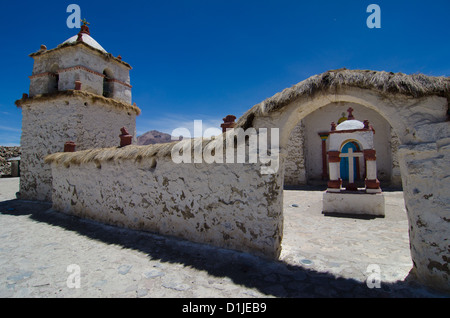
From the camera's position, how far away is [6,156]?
21.1 metres

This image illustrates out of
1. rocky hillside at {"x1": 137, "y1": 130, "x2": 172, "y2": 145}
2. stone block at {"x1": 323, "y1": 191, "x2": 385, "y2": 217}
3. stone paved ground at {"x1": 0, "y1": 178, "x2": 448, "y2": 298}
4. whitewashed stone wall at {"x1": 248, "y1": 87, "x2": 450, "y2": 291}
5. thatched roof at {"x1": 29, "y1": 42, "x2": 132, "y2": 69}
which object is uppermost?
rocky hillside at {"x1": 137, "y1": 130, "x2": 172, "y2": 145}

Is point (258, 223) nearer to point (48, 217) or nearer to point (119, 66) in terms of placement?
point (48, 217)

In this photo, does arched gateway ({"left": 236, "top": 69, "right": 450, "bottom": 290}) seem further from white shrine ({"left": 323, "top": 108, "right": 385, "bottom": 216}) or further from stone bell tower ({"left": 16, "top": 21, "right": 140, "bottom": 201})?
stone bell tower ({"left": 16, "top": 21, "right": 140, "bottom": 201})

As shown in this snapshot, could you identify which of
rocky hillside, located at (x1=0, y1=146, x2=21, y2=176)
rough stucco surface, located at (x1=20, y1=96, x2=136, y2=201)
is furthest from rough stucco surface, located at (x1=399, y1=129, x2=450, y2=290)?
rocky hillside, located at (x1=0, y1=146, x2=21, y2=176)

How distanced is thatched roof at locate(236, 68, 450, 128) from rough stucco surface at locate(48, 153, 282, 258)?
0.99 metres

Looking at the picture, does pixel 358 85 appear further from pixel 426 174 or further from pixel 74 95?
pixel 74 95

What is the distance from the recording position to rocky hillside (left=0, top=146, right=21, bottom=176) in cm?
2030

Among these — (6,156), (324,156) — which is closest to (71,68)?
(324,156)

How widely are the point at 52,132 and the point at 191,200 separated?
351 inches

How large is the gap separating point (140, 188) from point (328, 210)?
5.55 m

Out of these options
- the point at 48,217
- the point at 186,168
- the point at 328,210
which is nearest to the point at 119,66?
the point at 48,217

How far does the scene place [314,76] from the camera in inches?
137

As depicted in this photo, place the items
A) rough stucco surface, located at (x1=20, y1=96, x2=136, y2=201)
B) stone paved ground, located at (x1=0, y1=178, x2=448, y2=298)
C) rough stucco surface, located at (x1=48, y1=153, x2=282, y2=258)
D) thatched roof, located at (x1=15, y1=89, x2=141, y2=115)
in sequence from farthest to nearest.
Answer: rough stucco surface, located at (x1=20, y1=96, x2=136, y2=201), thatched roof, located at (x1=15, y1=89, x2=141, y2=115), rough stucco surface, located at (x1=48, y1=153, x2=282, y2=258), stone paved ground, located at (x1=0, y1=178, x2=448, y2=298)
